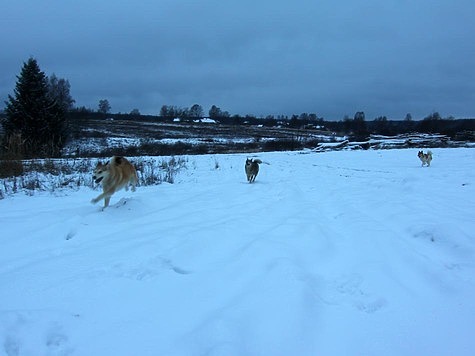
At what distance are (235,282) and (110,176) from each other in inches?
161

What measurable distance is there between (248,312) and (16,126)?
2838 centimetres

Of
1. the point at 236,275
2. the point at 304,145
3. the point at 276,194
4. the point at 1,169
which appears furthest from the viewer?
the point at 304,145

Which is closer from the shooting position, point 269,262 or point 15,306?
point 15,306

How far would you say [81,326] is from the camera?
8.98 feet

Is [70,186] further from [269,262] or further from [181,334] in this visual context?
[181,334]

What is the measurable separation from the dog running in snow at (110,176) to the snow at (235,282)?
1.19 feet

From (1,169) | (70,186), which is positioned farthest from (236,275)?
(1,169)

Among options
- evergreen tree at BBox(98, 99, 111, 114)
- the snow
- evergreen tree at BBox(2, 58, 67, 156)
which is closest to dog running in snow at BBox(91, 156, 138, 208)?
the snow

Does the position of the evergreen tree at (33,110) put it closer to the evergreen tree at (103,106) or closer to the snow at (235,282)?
the snow at (235,282)

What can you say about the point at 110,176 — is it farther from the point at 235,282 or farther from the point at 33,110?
the point at 33,110

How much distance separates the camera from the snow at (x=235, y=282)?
2.61 meters

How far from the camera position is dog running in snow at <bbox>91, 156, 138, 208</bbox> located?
6.48 m

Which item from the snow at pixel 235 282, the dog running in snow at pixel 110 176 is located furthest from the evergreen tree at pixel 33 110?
the snow at pixel 235 282

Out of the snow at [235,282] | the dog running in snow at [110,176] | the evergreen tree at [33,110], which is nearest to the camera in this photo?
the snow at [235,282]
